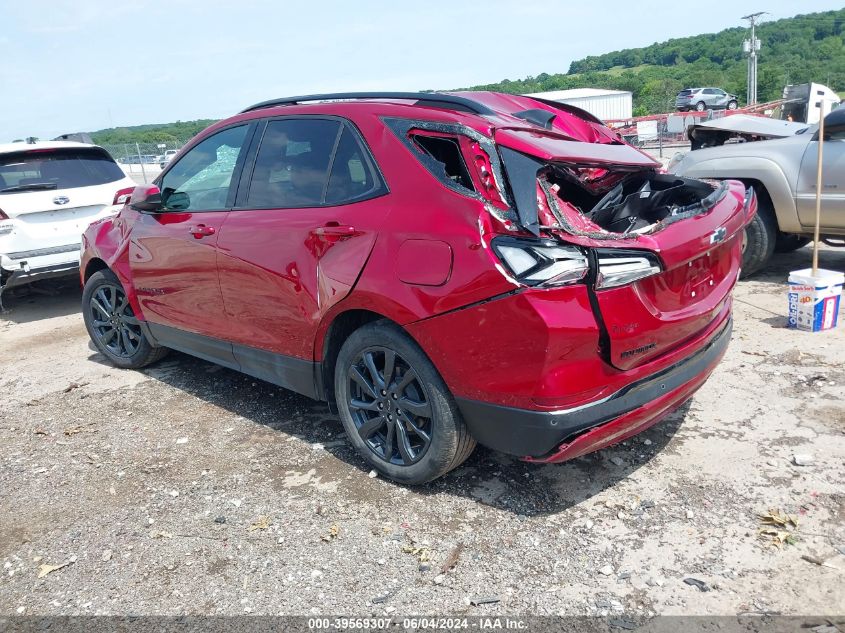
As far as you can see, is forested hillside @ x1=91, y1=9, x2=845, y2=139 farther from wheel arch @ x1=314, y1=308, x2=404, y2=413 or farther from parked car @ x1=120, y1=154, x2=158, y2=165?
wheel arch @ x1=314, y1=308, x2=404, y2=413

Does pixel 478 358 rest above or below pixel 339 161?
below

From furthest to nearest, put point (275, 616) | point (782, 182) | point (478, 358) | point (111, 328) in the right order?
1. point (782, 182)
2. point (111, 328)
3. point (478, 358)
4. point (275, 616)

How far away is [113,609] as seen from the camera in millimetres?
2777

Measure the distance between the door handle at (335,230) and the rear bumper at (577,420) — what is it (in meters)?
0.94

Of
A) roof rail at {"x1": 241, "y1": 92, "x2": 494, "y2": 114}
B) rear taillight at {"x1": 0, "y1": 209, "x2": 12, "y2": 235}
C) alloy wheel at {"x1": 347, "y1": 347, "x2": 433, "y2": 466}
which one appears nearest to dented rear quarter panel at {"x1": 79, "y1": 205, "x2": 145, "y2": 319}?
roof rail at {"x1": 241, "y1": 92, "x2": 494, "y2": 114}

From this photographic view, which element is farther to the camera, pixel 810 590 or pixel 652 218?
pixel 652 218

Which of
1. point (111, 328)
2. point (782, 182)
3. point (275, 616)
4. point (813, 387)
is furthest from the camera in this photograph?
point (782, 182)

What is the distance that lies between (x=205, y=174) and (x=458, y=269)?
2.32 meters

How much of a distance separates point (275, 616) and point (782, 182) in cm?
579

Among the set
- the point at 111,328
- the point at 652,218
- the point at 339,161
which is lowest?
the point at 111,328

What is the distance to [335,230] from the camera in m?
3.37

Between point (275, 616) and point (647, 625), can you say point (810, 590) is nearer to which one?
point (647, 625)

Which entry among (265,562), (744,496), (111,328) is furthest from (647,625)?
(111,328)

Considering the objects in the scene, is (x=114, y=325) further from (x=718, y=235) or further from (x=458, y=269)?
(x=718, y=235)
